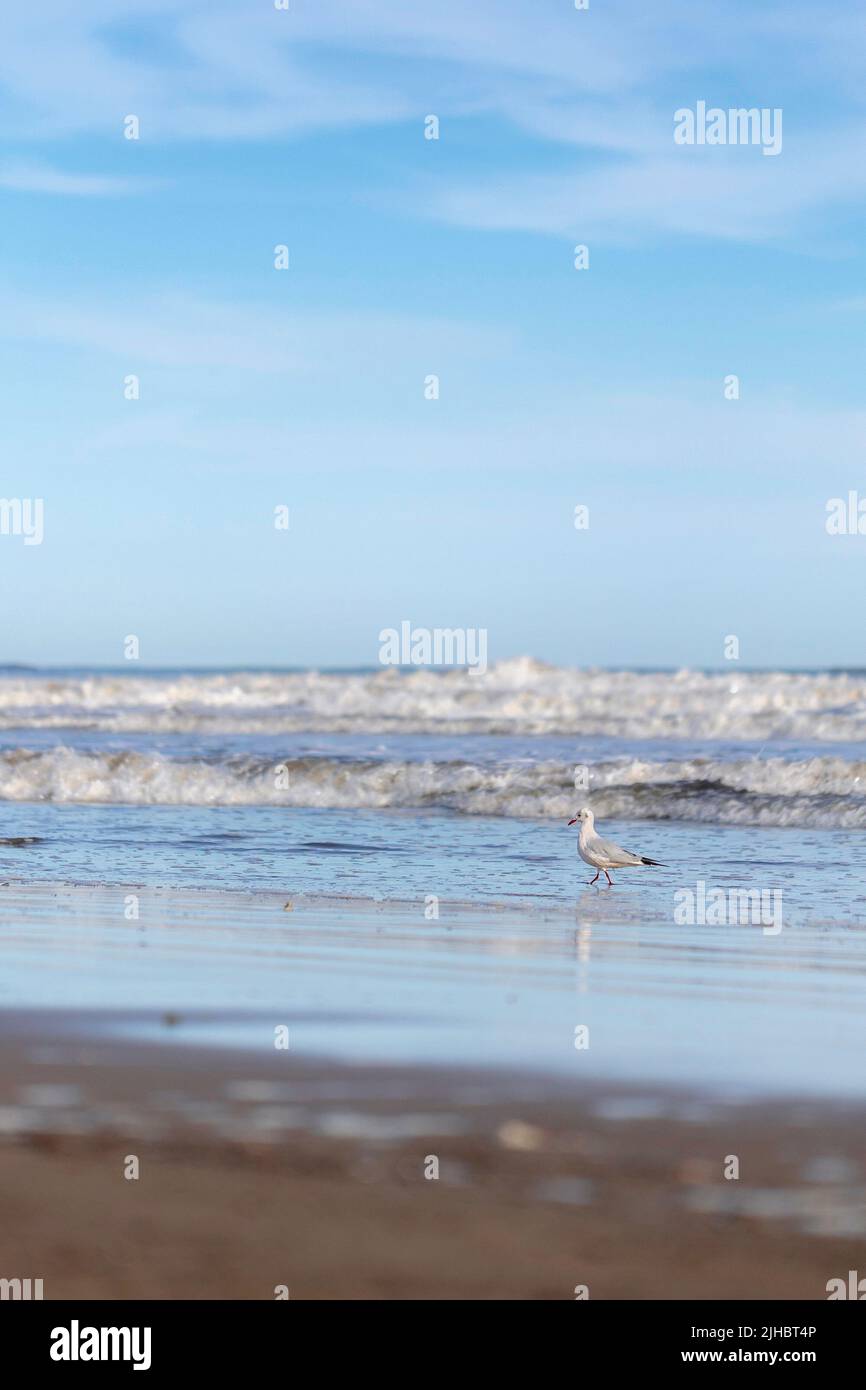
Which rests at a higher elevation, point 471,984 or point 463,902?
point 463,902

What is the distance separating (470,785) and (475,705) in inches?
684

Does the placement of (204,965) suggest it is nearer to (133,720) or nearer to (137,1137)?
(137,1137)

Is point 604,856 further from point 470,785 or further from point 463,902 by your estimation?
point 470,785

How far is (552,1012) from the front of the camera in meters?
5.94

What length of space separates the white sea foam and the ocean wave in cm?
618

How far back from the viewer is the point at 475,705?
34.6 m

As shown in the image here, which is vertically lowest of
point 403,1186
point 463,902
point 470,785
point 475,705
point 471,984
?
point 403,1186

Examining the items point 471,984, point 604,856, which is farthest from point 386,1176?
point 604,856

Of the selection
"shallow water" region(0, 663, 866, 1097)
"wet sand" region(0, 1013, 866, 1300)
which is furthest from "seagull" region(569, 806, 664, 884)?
"wet sand" region(0, 1013, 866, 1300)

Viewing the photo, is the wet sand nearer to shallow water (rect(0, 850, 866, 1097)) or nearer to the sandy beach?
the sandy beach

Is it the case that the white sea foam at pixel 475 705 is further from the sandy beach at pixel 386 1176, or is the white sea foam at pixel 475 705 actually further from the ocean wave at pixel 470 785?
the sandy beach at pixel 386 1176

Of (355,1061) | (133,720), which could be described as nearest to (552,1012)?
(355,1061)
